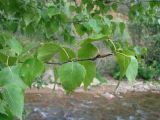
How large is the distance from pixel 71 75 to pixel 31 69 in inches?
4.3

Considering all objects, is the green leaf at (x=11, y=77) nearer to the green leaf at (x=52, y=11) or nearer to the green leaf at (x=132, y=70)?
the green leaf at (x=132, y=70)

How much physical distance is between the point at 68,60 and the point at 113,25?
1708 millimetres

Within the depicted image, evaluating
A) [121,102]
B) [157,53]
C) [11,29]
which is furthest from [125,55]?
[157,53]

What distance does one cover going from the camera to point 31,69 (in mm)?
1021

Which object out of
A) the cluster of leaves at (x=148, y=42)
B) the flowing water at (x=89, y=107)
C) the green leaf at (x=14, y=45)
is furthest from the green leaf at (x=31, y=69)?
the cluster of leaves at (x=148, y=42)

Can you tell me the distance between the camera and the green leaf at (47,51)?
0.99 metres

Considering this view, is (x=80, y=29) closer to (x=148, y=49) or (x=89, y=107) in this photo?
(x=89, y=107)

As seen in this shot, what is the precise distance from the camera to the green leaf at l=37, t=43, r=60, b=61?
0.99 metres

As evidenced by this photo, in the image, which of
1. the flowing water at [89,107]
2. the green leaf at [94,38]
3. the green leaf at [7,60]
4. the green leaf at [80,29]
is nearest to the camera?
the green leaf at [94,38]

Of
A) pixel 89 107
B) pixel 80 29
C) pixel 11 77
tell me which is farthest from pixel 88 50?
pixel 89 107

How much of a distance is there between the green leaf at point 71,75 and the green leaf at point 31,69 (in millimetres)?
60

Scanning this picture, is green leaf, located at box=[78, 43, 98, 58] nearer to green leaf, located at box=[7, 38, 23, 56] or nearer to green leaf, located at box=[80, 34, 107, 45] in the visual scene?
green leaf, located at box=[80, 34, 107, 45]

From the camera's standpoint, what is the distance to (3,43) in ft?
6.84

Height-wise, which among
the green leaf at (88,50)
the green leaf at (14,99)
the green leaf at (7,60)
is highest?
the green leaf at (88,50)
